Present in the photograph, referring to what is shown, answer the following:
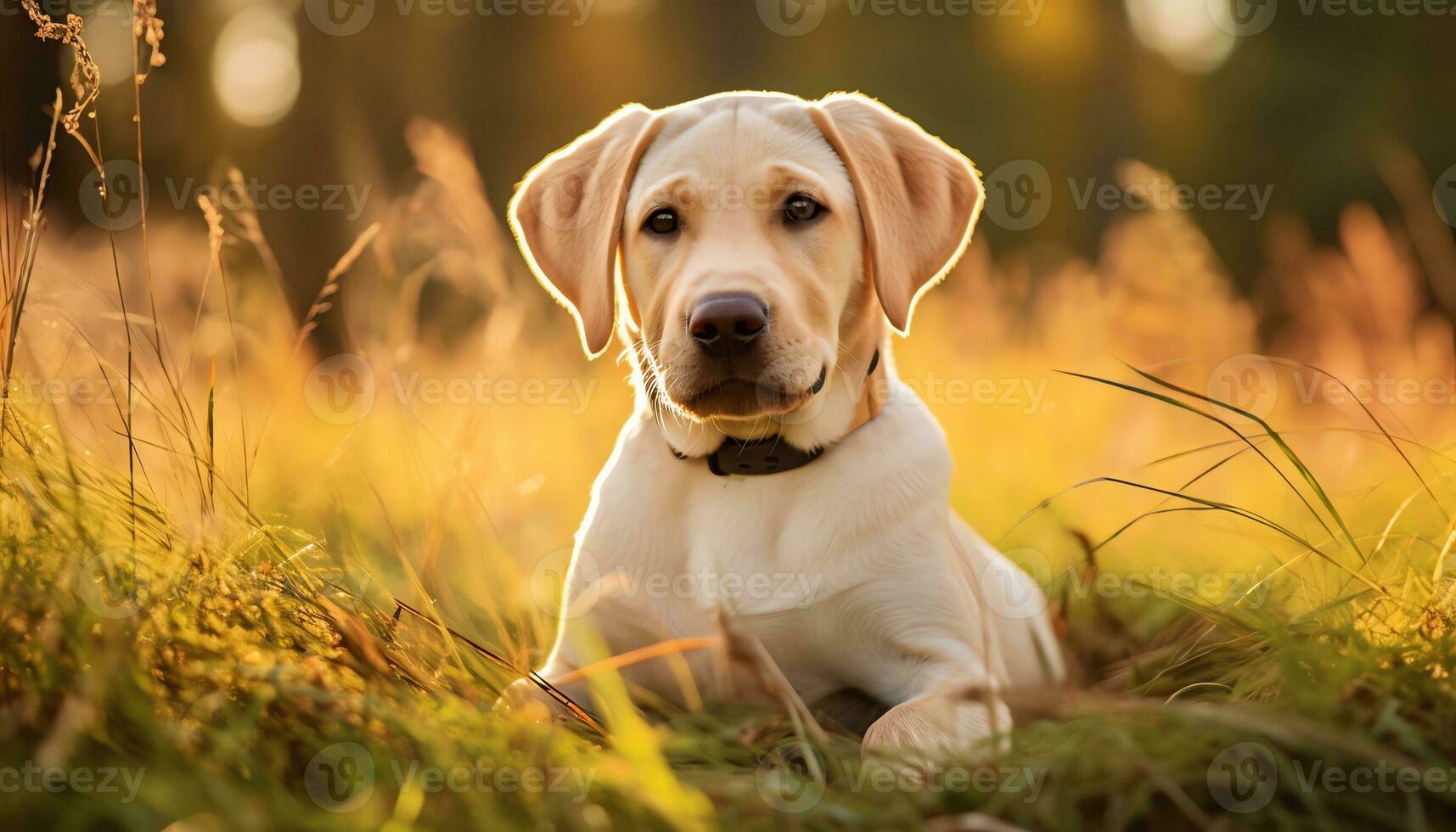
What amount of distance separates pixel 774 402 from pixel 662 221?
2.13 feet

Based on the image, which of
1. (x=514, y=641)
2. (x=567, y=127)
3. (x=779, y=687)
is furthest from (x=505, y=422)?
(x=567, y=127)

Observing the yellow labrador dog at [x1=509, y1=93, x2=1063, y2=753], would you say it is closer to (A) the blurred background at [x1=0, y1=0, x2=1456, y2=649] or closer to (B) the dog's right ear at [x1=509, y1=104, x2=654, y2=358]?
(B) the dog's right ear at [x1=509, y1=104, x2=654, y2=358]

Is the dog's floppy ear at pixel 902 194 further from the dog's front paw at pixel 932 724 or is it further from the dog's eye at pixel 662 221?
the dog's front paw at pixel 932 724

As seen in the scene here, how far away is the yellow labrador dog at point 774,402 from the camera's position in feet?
8.50

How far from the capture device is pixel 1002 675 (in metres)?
2.81

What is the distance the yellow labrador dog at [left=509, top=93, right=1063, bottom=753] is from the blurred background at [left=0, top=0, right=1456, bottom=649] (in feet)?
1.91

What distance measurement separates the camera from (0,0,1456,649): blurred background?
3445 millimetres

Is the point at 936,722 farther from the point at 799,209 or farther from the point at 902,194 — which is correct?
the point at 902,194

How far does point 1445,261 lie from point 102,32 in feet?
15.0

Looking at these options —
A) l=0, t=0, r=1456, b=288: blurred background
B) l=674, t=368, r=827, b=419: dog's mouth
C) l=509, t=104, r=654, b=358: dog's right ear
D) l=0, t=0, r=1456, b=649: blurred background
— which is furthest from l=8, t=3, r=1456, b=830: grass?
l=0, t=0, r=1456, b=288: blurred background

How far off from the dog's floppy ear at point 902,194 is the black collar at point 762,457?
0.43m

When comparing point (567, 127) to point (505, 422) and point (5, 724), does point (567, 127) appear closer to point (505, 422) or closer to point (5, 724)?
point (505, 422)

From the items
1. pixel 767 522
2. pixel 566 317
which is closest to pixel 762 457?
pixel 767 522

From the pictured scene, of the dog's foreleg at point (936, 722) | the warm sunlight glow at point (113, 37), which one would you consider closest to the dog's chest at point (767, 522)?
the dog's foreleg at point (936, 722)
